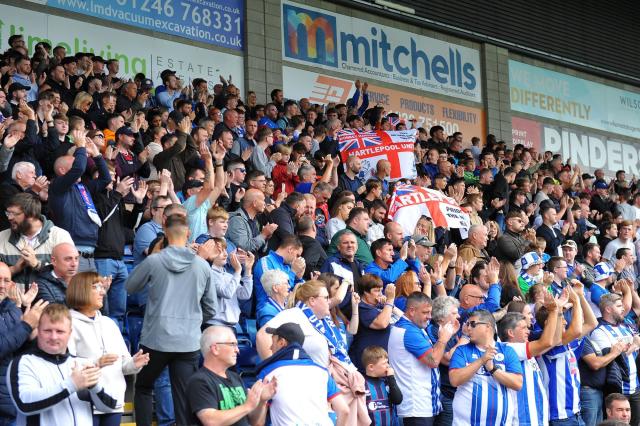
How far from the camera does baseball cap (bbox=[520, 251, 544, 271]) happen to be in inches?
430

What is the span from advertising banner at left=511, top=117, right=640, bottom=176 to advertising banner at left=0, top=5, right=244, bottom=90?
7.85 meters

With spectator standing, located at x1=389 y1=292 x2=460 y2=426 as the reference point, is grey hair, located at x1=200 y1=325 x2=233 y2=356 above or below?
above

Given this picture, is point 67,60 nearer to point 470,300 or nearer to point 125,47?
point 125,47

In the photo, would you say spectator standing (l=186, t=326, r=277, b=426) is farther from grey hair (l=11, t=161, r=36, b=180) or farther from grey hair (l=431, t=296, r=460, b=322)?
grey hair (l=11, t=161, r=36, b=180)

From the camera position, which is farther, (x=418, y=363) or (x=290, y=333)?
(x=418, y=363)

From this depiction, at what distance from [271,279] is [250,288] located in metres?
0.32

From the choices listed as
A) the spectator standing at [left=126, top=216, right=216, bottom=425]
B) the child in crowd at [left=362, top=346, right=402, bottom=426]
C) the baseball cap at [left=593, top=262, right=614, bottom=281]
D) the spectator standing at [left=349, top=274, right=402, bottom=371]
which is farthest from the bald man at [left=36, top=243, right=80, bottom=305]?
the baseball cap at [left=593, top=262, right=614, bottom=281]

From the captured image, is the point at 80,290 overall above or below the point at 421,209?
below

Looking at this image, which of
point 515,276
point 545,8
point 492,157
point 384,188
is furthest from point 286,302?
point 545,8

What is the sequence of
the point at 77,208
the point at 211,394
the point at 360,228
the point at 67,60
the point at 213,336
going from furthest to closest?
the point at 67,60, the point at 360,228, the point at 77,208, the point at 213,336, the point at 211,394

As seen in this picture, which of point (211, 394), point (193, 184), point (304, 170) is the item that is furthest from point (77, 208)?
point (304, 170)

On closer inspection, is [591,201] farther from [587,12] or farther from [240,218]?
[240,218]

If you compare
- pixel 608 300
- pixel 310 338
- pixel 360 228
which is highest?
pixel 360 228

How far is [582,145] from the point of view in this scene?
23844mm
